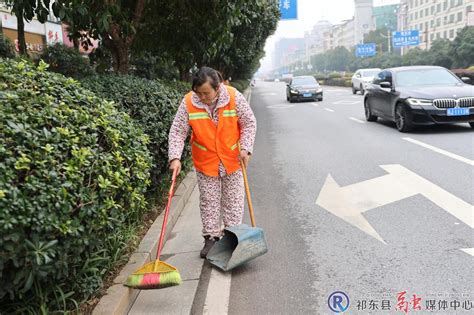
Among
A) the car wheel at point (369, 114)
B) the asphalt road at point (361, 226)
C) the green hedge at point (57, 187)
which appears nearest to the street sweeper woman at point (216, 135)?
the green hedge at point (57, 187)

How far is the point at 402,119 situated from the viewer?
10.1 m

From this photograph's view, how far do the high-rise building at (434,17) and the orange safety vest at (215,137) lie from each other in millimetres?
72791

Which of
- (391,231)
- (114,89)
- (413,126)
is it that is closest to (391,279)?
(391,231)

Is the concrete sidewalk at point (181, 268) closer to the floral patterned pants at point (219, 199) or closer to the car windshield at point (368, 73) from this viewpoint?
the floral patterned pants at point (219, 199)

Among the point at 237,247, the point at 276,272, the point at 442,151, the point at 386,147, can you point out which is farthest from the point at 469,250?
the point at 386,147

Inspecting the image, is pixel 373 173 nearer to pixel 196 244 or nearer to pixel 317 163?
pixel 317 163

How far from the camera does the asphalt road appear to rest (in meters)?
3.33

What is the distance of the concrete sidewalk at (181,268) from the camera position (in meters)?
3.15

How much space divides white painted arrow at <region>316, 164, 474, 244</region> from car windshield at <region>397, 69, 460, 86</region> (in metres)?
4.58

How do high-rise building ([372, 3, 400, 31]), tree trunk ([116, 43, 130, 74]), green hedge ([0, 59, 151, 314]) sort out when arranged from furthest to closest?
high-rise building ([372, 3, 400, 31]), tree trunk ([116, 43, 130, 74]), green hedge ([0, 59, 151, 314])

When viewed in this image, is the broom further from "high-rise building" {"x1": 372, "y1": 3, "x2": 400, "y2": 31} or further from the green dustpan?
"high-rise building" {"x1": 372, "y1": 3, "x2": 400, "y2": 31}

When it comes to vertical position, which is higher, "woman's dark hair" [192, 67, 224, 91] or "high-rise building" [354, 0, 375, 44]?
"high-rise building" [354, 0, 375, 44]

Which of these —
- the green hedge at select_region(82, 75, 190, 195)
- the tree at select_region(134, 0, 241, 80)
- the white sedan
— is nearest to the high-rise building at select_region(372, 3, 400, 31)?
the white sedan

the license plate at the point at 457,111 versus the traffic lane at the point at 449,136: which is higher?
the license plate at the point at 457,111
